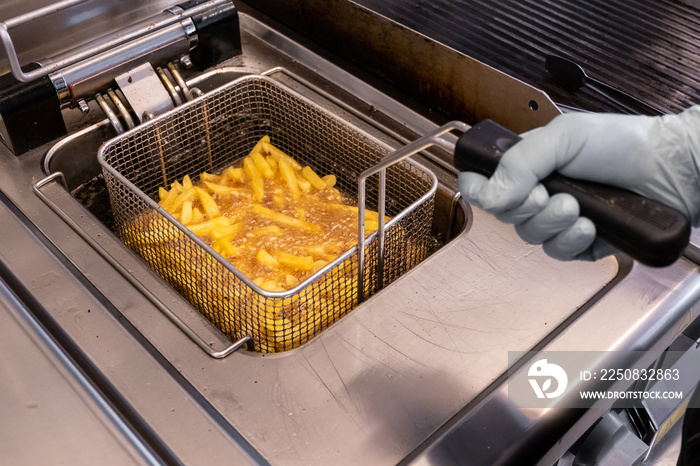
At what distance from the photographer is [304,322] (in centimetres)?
96

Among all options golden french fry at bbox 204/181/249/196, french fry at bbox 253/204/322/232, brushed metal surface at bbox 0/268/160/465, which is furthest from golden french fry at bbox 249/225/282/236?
brushed metal surface at bbox 0/268/160/465

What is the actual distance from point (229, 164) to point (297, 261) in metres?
0.46

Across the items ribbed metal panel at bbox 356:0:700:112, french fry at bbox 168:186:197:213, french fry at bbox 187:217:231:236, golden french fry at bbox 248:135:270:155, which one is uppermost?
ribbed metal panel at bbox 356:0:700:112

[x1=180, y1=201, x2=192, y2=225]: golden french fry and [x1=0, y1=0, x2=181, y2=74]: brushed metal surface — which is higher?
[x1=0, y1=0, x2=181, y2=74]: brushed metal surface

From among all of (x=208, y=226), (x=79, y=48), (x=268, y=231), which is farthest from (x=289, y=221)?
(x=79, y=48)

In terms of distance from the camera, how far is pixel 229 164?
143 centimetres

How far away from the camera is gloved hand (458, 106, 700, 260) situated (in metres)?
0.69

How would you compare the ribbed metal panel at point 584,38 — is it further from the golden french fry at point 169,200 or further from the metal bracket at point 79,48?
the golden french fry at point 169,200

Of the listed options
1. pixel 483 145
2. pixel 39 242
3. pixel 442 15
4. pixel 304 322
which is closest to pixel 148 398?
pixel 304 322

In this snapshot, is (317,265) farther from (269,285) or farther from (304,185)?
(304,185)

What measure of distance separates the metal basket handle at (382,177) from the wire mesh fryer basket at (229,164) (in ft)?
0.05

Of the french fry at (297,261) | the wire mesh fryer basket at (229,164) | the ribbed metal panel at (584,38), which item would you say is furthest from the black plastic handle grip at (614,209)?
the ribbed metal panel at (584,38)

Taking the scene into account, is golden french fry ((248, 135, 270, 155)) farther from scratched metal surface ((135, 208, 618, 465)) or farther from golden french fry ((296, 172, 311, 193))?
scratched metal surface ((135, 208, 618, 465))

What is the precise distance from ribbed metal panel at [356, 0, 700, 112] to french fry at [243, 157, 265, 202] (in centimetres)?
45
